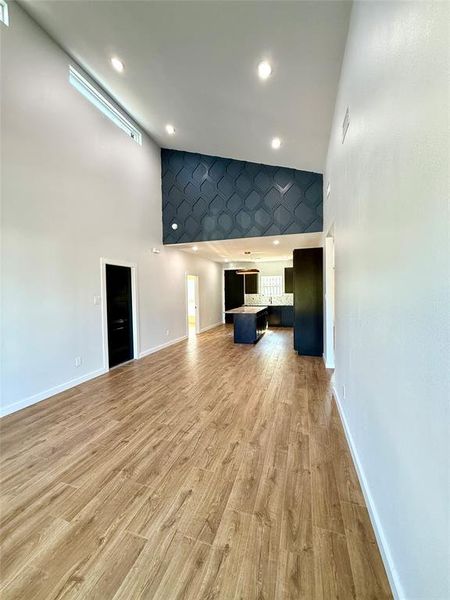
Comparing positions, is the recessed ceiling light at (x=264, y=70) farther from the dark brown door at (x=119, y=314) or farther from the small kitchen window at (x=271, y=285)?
the small kitchen window at (x=271, y=285)

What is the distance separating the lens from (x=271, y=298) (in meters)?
10.3

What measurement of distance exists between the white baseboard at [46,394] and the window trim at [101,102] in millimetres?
4611

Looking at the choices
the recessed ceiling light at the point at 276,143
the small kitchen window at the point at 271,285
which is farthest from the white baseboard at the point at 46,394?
the small kitchen window at the point at 271,285

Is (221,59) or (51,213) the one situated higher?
(221,59)

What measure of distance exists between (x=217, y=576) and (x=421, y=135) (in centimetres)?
212

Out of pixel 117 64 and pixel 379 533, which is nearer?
pixel 379 533

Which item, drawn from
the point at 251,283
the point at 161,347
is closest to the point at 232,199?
the point at 161,347

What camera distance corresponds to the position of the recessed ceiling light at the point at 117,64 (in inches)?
147

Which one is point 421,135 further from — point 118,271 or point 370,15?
point 118,271

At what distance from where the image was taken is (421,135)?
93 centimetres

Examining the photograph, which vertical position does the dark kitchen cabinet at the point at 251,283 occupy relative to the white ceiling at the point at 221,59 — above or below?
below

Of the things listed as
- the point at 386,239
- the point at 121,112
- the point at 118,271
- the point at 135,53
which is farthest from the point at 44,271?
the point at 386,239

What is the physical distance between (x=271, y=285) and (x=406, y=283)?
998 cm

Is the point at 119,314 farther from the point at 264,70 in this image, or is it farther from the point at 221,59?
the point at 264,70
